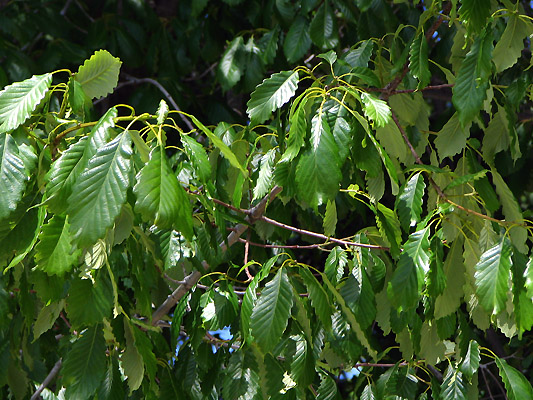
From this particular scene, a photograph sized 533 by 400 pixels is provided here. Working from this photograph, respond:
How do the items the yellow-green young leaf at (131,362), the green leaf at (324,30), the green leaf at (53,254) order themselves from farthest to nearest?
the green leaf at (324,30) → the yellow-green young leaf at (131,362) → the green leaf at (53,254)

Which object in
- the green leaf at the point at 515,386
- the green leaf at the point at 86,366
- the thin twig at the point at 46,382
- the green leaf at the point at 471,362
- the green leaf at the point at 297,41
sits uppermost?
the green leaf at the point at 86,366

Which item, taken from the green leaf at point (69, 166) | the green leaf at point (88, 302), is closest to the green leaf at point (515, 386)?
the green leaf at point (88, 302)

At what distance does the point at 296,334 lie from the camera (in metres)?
1.43

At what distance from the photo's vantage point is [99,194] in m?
0.99

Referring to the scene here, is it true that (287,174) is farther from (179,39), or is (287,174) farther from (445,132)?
(179,39)

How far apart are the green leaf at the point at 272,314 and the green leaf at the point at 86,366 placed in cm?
31

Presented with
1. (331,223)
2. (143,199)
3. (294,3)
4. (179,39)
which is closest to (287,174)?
(331,223)

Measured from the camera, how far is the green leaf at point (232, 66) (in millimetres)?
2635

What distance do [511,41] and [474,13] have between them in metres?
0.20

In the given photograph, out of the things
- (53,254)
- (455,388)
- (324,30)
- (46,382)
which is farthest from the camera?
(324,30)

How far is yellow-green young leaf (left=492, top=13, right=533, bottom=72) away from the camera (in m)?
1.42

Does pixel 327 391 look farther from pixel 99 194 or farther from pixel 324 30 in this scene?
pixel 324 30

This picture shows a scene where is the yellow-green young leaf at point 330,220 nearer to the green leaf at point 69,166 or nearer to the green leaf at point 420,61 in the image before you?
the green leaf at point 420,61

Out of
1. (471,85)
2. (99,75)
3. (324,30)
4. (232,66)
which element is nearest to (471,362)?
(471,85)
